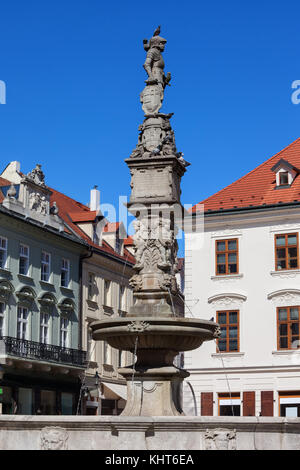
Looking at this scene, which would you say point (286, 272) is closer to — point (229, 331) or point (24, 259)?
point (229, 331)

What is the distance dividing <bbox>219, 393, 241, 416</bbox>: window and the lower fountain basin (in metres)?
17.0

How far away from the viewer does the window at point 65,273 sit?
41.5 metres

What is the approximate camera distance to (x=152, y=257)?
15641 millimetres

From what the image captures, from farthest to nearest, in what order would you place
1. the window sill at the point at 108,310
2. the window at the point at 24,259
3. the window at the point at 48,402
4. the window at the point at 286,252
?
1. the window sill at the point at 108,310
2. the window at the point at 24,259
3. the window at the point at 48,402
4. the window at the point at 286,252

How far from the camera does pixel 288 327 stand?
31281 millimetres

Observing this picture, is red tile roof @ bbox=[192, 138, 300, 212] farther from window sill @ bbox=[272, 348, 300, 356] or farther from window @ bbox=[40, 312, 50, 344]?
window @ bbox=[40, 312, 50, 344]

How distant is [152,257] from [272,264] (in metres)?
17.2

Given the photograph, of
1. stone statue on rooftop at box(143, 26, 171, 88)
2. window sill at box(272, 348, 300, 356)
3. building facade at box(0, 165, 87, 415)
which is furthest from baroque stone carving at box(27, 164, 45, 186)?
stone statue on rooftop at box(143, 26, 171, 88)

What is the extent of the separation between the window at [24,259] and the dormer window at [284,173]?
11.9m

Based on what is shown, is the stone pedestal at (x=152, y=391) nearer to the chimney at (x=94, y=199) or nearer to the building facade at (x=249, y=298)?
the building facade at (x=249, y=298)

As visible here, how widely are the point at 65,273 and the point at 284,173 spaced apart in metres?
13.1

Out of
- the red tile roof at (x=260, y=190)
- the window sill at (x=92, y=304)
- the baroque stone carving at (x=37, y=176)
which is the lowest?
the window sill at (x=92, y=304)

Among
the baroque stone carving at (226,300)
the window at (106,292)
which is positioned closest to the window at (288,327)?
the baroque stone carving at (226,300)

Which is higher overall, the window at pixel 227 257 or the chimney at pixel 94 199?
the chimney at pixel 94 199
